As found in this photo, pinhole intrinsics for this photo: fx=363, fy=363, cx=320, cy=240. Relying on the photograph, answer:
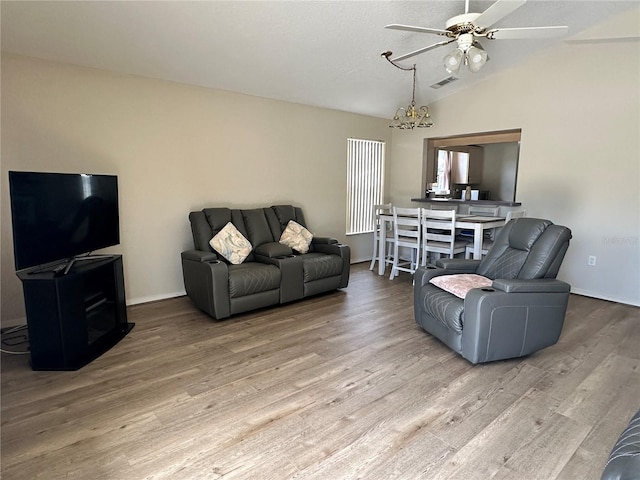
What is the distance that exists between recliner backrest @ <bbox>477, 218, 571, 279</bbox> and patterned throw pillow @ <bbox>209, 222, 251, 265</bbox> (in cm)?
244

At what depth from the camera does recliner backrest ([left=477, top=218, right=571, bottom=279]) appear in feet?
9.34

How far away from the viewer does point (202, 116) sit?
4.23m

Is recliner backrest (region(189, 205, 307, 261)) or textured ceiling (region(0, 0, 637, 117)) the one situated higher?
textured ceiling (region(0, 0, 637, 117))

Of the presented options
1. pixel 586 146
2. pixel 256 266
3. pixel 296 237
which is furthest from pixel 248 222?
pixel 586 146

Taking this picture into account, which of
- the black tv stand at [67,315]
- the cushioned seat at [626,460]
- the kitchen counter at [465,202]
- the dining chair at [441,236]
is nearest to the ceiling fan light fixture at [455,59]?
the dining chair at [441,236]

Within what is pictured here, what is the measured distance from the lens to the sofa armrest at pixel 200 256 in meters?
3.62

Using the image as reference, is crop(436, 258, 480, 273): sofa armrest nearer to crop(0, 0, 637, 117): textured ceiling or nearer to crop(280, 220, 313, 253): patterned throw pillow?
crop(280, 220, 313, 253): patterned throw pillow

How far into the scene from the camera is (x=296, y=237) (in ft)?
15.0

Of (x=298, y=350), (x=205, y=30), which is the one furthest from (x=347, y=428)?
(x=205, y=30)

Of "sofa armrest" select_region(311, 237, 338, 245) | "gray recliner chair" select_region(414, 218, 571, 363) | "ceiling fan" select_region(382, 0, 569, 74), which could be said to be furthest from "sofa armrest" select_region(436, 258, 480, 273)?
"ceiling fan" select_region(382, 0, 569, 74)

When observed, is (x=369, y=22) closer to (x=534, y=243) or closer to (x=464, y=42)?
(x=464, y=42)

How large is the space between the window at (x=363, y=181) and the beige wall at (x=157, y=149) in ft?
1.76

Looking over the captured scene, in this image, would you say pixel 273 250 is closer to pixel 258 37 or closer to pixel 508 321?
pixel 258 37

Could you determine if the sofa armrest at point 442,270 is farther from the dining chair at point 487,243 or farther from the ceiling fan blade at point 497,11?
the ceiling fan blade at point 497,11
